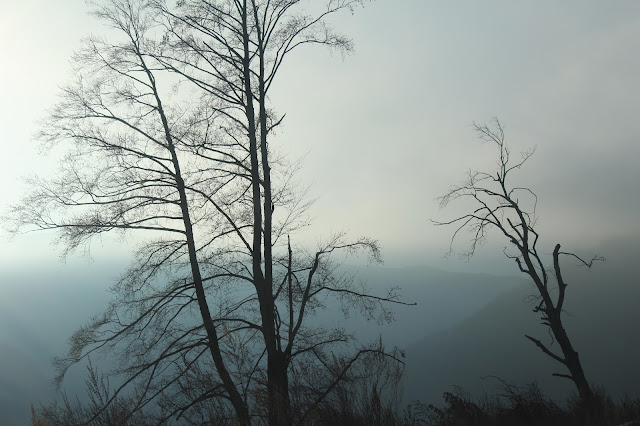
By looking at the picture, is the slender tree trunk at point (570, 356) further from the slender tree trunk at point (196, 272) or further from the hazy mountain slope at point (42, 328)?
the hazy mountain slope at point (42, 328)

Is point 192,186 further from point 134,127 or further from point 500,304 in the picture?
point 500,304

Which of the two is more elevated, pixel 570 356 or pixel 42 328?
pixel 42 328

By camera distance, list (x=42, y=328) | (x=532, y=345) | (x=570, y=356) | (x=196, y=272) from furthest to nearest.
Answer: (x=42, y=328), (x=532, y=345), (x=570, y=356), (x=196, y=272)

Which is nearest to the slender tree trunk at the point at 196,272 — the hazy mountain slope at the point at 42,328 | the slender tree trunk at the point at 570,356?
the slender tree trunk at the point at 570,356

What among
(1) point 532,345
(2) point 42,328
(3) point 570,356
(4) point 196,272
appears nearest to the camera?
(4) point 196,272

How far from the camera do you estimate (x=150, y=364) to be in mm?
5645

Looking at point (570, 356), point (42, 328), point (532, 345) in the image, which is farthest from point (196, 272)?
point (42, 328)

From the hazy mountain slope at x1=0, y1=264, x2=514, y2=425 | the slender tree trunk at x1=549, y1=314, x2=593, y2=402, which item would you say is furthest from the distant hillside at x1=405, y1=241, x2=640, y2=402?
the slender tree trunk at x1=549, y1=314, x2=593, y2=402

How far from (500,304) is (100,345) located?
187959 mm

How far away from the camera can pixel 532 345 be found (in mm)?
119875

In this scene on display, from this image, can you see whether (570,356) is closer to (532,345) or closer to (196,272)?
(196,272)

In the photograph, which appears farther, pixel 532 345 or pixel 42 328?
pixel 42 328

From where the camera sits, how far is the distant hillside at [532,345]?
8869 cm

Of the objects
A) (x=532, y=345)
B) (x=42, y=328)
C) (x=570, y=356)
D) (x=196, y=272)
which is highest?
(x=42, y=328)
